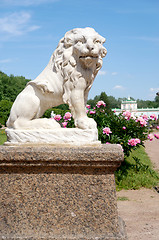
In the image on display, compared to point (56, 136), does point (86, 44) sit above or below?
above

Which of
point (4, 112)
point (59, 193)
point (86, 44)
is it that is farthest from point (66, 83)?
point (4, 112)

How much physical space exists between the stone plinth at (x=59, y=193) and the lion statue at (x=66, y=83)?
50cm

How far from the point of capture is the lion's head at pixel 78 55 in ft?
10.9

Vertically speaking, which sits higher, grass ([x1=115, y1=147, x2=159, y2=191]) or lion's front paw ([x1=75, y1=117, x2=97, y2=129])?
lion's front paw ([x1=75, y1=117, x2=97, y2=129])

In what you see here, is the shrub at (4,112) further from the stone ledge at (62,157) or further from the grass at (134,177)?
the stone ledge at (62,157)

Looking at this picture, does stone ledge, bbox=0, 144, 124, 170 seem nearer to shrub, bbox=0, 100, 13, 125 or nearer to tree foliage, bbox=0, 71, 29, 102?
shrub, bbox=0, 100, 13, 125

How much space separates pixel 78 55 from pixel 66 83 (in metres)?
0.37

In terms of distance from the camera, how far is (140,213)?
496 cm

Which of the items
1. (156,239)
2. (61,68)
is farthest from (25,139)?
(156,239)

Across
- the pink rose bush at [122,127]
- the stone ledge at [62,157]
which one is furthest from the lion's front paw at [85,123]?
the pink rose bush at [122,127]

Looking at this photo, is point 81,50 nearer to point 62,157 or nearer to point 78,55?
point 78,55

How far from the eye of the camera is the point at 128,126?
22.8 feet

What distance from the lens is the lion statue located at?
3.38m

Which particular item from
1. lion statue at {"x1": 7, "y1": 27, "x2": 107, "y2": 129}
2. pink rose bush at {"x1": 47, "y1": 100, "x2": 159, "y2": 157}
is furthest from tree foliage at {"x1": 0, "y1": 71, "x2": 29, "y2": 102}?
lion statue at {"x1": 7, "y1": 27, "x2": 107, "y2": 129}
